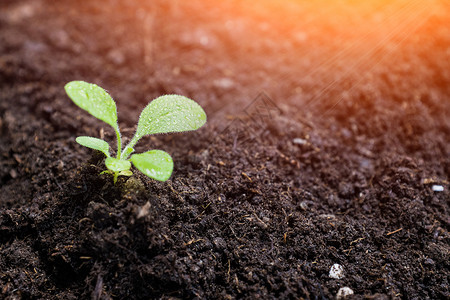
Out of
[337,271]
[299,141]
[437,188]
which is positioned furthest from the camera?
[299,141]

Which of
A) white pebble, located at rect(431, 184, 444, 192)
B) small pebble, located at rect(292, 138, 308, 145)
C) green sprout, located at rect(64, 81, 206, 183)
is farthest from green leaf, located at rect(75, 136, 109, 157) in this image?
white pebble, located at rect(431, 184, 444, 192)

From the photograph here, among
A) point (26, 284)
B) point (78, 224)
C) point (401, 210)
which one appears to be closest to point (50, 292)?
point (26, 284)

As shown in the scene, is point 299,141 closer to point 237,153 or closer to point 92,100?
point 237,153

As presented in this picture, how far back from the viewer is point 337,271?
1280 mm

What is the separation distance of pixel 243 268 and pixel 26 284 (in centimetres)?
75

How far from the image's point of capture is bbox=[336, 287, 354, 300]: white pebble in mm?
1206

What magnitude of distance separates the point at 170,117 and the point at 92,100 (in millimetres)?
285

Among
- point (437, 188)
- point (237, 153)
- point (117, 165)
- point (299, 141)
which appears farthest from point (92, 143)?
point (437, 188)

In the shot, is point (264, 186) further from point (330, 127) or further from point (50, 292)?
point (50, 292)

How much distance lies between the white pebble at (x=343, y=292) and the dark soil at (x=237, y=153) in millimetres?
20

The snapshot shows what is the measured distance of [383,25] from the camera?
95.3 inches

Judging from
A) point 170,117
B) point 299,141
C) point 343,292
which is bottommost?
point 343,292

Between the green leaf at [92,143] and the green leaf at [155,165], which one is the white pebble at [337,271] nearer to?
the green leaf at [155,165]

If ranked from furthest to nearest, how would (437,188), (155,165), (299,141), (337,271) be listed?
(299,141) → (437,188) → (337,271) → (155,165)
